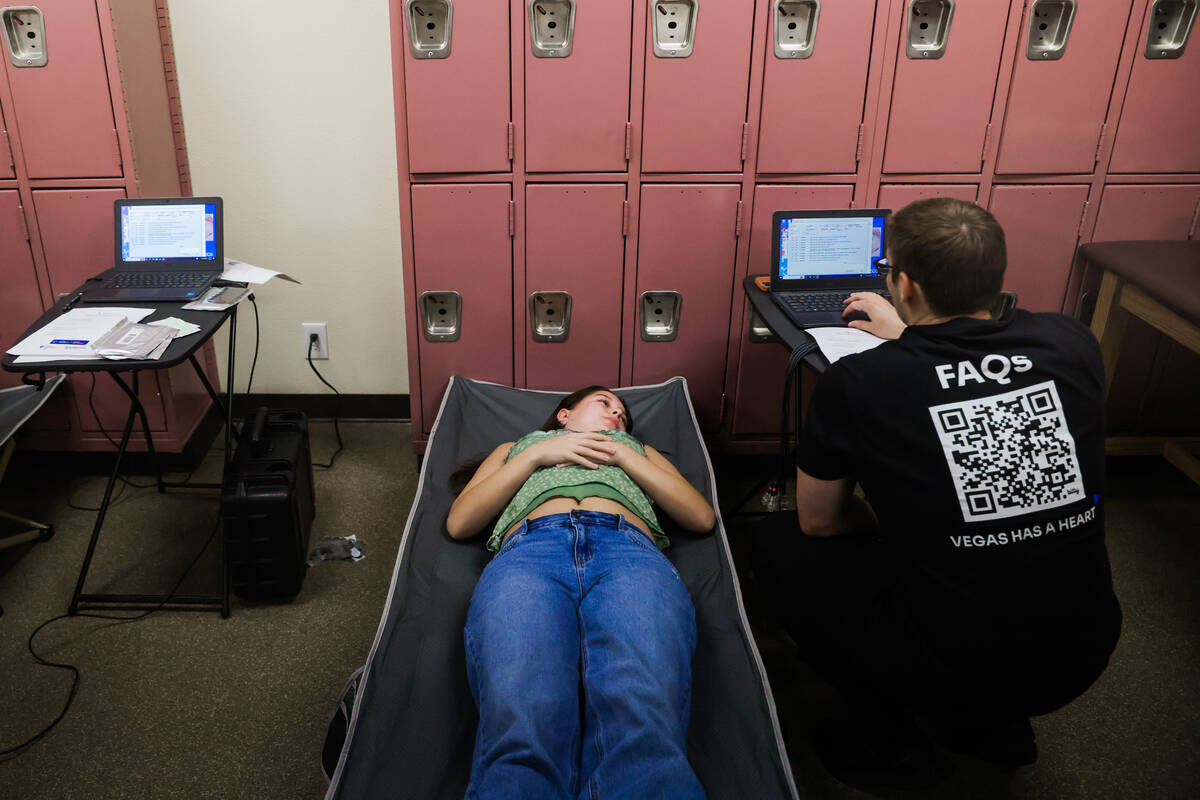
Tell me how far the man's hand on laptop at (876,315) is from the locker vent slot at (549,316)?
2.93ft

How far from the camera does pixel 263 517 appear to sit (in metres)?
2.05

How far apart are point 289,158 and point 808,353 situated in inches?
72.9

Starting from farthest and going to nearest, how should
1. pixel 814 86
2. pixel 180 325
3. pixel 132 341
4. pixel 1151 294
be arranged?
pixel 814 86
pixel 1151 294
pixel 180 325
pixel 132 341

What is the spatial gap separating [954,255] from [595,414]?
94 centimetres

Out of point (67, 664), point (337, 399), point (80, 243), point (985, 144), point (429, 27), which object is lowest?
point (67, 664)

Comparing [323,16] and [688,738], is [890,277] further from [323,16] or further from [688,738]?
[323,16]

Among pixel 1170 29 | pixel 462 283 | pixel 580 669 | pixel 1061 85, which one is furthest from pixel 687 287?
pixel 1170 29

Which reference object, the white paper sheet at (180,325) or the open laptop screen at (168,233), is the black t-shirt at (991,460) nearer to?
the white paper sheet at (180,325)

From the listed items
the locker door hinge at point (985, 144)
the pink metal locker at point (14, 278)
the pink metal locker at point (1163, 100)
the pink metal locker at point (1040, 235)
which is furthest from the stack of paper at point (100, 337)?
the pink metal locker at point (1163, 100)

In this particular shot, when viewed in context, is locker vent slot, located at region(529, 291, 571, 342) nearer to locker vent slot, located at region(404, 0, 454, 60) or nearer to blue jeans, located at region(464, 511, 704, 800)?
locker vent slot, located at region(404, 0, 454, 60)

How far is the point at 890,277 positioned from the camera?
4.83ft

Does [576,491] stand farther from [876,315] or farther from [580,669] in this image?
[876,315]

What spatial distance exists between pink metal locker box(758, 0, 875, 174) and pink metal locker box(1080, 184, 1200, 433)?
32.8 inches

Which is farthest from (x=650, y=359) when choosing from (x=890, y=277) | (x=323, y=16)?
(x=323, y=16)
